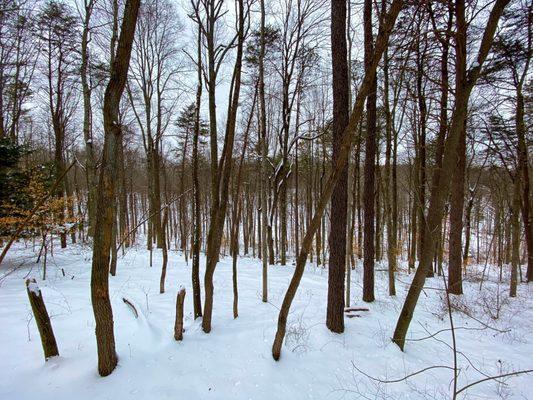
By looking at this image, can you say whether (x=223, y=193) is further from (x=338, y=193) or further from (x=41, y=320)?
(x=41, y=320)

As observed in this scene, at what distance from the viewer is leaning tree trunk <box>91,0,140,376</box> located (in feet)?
9.00

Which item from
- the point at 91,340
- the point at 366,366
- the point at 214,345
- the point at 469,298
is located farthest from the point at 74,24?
the point at 469,298

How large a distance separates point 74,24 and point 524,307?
18651 millimetres

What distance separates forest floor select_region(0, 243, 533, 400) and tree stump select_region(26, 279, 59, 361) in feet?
0.52

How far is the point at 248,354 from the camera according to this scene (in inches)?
152

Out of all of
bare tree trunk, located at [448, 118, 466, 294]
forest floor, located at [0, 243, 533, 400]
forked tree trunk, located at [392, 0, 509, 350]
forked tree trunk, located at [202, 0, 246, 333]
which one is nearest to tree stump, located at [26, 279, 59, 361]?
forest floor, located at [0, 243, 533, 400]

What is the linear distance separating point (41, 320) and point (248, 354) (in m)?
2.63

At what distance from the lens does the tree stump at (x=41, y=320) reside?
2908 millimetres

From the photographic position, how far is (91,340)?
11.6 feet

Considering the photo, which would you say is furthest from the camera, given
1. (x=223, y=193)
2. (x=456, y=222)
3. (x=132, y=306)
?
(x=456, y=222)

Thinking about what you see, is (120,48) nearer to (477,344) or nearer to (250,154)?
(477,344)

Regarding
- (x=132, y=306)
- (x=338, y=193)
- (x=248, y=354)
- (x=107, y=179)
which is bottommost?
(x=248, y=354)

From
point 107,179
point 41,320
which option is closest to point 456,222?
point 107,179

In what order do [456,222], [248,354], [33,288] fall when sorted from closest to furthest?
[33,288], [248,354], [456,222]
